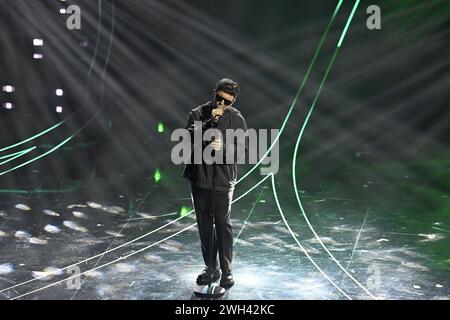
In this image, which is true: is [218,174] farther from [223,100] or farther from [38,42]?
[38,42]

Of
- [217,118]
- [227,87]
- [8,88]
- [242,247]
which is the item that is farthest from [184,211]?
[8,88]

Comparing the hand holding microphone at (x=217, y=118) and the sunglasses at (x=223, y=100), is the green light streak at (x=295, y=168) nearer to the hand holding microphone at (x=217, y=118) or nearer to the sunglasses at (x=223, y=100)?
the hand holding microphone at (x=217, y=118)

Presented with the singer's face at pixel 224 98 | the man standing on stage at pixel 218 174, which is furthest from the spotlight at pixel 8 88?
the singer's face at pixel 224 98

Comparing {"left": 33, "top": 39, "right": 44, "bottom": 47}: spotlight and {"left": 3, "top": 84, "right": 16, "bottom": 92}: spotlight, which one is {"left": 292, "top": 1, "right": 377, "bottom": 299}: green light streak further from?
{"left": 3, "top": 84, "right": 16, "bottom": 92}: spotlight

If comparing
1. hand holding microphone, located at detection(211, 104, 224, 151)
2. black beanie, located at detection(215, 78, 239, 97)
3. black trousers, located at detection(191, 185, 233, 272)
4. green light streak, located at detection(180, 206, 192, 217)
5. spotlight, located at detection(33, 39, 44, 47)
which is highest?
spotlight, located at detection(33, 39, 44, 47)

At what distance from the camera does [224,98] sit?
15.3ft

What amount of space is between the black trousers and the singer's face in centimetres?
71

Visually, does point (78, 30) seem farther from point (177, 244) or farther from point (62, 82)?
point (177, 244)

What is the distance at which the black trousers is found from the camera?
187 inches

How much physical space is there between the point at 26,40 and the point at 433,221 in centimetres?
938

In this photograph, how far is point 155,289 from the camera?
4984mm

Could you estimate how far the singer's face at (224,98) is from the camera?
463 centimetres

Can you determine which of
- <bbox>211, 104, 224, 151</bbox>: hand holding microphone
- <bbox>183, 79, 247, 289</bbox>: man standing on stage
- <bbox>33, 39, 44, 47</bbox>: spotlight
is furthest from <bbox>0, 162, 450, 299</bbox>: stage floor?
<bbox>33, 39, 44, 47</bbox>: spotlight
